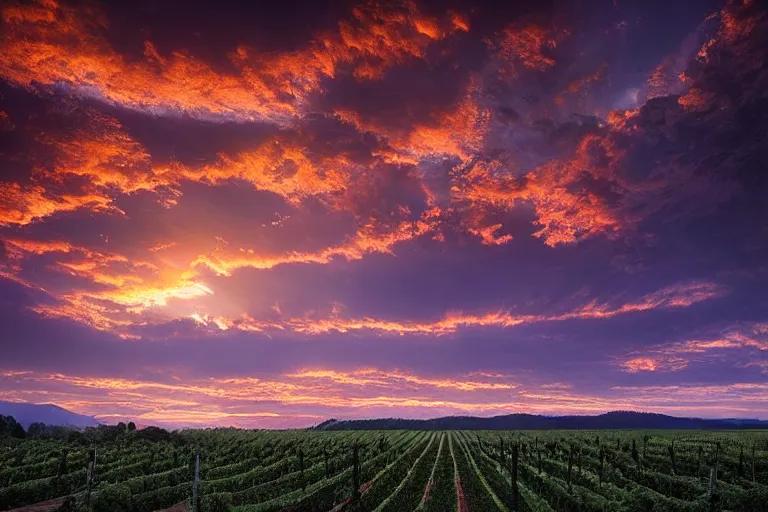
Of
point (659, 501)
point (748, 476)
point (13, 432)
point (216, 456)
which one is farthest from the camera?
point (13, 432)

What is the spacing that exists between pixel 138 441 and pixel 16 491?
46927 mm

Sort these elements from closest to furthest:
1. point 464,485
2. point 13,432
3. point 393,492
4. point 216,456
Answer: point 393,492, point 464,485, point 216,456, point 13,432

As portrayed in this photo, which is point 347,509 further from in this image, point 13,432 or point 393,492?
point 13,432

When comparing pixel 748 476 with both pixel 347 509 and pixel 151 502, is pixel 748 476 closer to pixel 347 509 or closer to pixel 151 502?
pixel 347 509

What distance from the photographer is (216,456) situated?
200 ft

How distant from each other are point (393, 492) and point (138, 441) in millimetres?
57493

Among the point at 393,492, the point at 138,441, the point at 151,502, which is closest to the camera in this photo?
the point at 151,502

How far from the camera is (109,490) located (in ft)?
101

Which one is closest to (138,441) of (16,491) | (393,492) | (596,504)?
(16,491)

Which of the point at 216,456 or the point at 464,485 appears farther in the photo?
the point at 216,456

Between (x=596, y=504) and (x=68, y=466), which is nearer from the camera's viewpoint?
(x=596, y=504)

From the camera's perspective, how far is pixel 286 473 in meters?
47.4

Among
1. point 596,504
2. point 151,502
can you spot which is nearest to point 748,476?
point 596,504

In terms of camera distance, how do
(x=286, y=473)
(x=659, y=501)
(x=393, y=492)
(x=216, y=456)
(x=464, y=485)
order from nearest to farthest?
(x=659, y=501) < (x=393, y=492) < (x=464, y=485) < (x=286, y=473) < (x=216, y=456)
